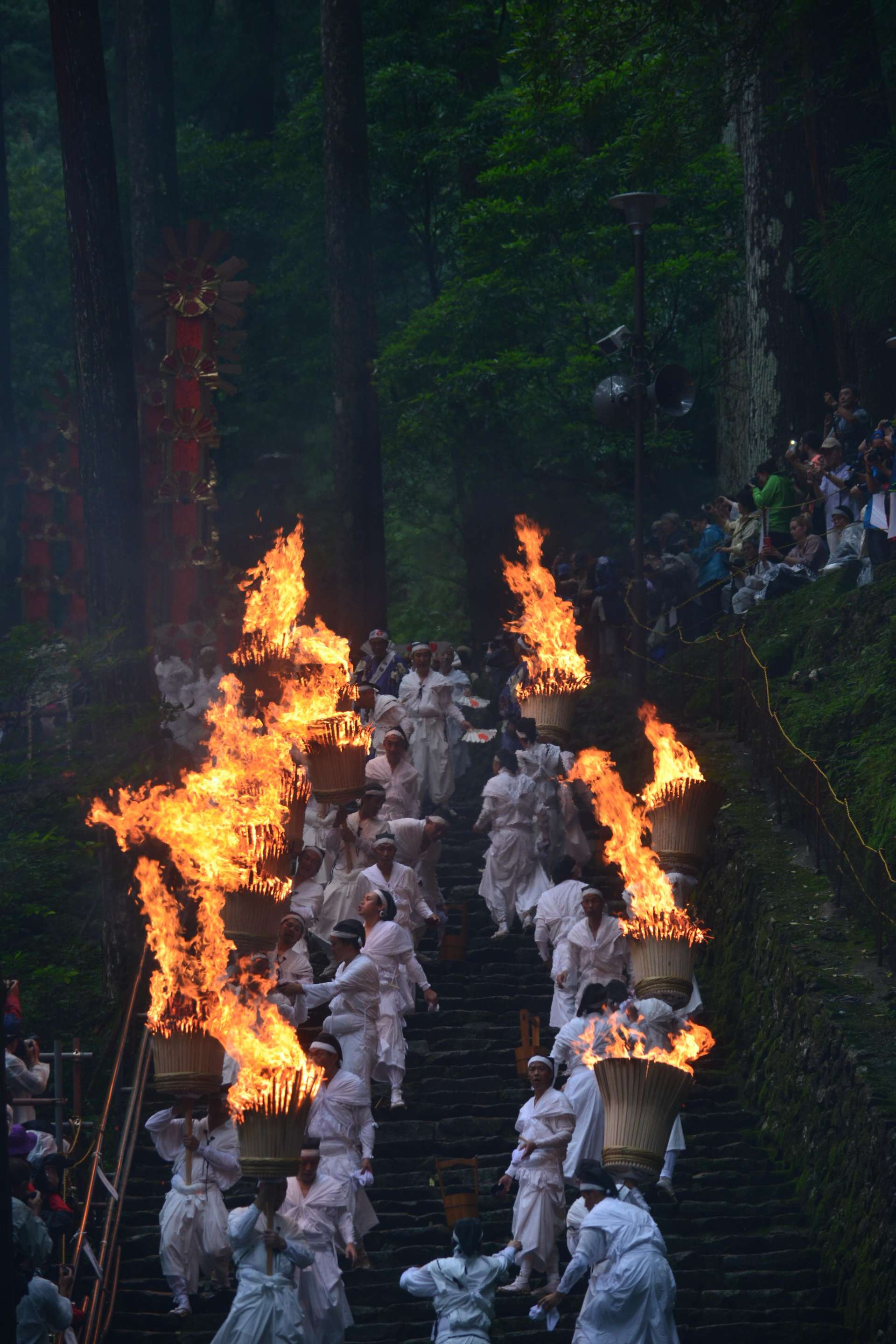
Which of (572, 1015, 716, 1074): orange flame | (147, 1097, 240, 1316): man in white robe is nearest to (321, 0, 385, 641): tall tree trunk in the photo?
(572, 1015, 716, 1074): orange flame

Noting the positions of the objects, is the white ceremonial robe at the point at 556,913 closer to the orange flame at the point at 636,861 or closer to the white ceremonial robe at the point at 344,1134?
the orange flame at the point at 636,861

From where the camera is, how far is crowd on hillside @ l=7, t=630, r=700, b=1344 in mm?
9828

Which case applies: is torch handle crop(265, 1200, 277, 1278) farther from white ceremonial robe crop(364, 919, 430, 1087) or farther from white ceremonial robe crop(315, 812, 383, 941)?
white ceremonial robe crop(315, 812, 383, 941)

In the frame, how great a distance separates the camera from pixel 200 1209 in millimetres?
11734

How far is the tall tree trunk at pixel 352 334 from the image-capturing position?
76.9ft

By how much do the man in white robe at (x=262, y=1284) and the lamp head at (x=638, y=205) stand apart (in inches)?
400

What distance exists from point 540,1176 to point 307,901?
3.94 m

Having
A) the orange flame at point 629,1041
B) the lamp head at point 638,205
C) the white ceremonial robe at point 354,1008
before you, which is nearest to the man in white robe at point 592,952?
the orange flame at point 629,1041

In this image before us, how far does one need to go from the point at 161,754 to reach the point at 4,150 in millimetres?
17515

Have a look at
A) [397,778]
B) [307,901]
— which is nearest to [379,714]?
[397,778]

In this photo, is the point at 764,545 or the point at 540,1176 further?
the point at 764,545

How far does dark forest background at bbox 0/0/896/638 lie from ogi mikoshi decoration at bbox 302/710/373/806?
8924 millimetres

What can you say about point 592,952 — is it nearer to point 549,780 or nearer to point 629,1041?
point 629,1041

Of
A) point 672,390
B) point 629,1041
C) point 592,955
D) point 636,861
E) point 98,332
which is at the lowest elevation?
point 629,1041
